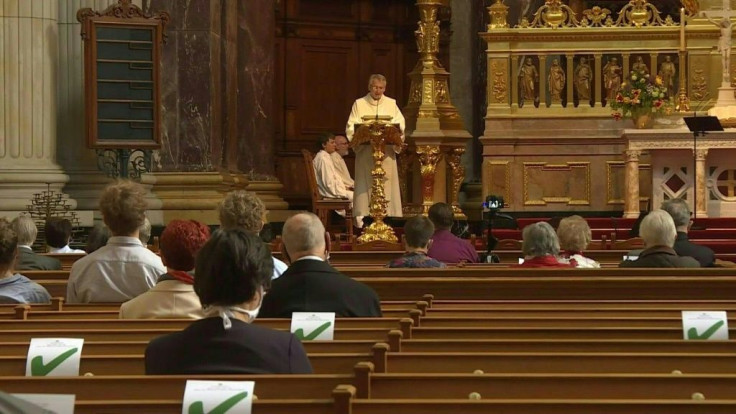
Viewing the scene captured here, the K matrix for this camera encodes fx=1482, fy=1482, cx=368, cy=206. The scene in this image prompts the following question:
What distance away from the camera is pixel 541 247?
26.7 ft

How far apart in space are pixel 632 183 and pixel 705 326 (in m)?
9.87

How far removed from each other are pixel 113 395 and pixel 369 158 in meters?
11.8

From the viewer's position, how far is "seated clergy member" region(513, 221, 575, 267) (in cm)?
809

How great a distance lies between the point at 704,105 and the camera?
16.1 m

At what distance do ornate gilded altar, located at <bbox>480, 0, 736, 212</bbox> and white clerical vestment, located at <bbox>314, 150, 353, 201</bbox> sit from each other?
5.18 feet


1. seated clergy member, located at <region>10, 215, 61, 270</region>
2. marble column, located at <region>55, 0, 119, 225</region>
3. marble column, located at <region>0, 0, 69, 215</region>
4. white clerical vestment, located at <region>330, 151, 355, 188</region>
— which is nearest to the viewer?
seated clergy member, located at <region>10, 215, 61, 270</region>

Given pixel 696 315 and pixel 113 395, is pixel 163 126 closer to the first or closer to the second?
pixel 696 315

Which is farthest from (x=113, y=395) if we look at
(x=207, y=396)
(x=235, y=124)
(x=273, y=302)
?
(x=235, y=124)

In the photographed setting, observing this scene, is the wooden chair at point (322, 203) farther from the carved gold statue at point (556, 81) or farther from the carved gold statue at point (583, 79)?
the carved gold statue at point (583, 79)

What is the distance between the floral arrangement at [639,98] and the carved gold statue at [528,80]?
51.0 inches

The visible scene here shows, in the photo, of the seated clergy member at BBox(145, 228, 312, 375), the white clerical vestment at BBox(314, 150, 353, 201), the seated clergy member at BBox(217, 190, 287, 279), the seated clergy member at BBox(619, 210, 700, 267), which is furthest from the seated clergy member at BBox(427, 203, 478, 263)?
the seated clergy member at BBox(145, 228, 312, 375)

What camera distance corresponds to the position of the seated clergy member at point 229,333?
405 centimetres

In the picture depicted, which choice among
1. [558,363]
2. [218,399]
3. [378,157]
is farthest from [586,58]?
[218,399]

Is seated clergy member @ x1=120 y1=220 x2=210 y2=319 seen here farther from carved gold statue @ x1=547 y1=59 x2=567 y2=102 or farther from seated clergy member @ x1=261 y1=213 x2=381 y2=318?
carved gold statue @ x1=547 y1=59 x2=567 y2=102
